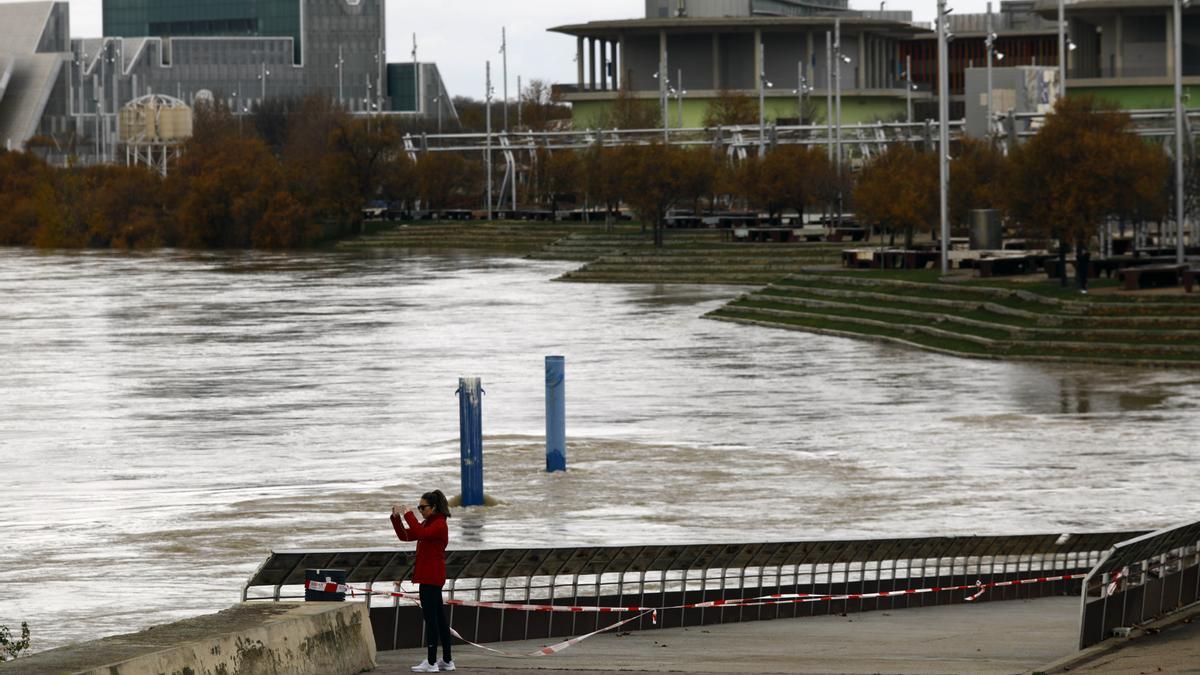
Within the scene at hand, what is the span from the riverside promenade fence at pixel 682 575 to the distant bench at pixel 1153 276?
3022 centimetres

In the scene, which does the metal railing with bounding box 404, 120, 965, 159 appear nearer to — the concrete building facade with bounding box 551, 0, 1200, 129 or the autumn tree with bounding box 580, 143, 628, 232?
the autumn tree with bounding box 580, 143, 628, 232

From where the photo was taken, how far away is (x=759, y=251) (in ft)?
258

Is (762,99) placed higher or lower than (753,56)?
lower

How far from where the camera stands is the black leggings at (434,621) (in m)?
13.4

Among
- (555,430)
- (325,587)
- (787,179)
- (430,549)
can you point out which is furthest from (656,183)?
(430,549)

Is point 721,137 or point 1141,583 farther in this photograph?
point 721,137

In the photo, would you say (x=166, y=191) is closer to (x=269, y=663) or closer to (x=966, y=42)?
(x=966, y=42)

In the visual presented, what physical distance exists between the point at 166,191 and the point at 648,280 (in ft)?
172

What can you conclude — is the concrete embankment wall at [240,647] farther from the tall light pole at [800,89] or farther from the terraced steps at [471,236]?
the tall light pole at [800,89]

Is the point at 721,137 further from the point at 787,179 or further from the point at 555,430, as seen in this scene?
the point at 555,430

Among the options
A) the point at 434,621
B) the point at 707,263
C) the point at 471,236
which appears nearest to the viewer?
the point at 434,621

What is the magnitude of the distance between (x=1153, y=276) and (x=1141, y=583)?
1399 inches

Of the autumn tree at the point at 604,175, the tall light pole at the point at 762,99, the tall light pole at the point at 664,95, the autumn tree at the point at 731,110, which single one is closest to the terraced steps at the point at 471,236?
the autumn tree at the point at 604,175

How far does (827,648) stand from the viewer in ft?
48.6
